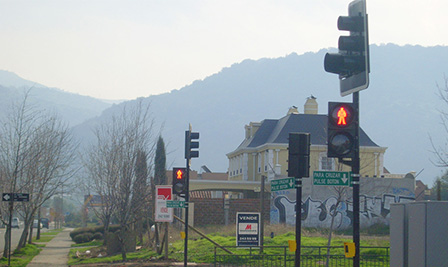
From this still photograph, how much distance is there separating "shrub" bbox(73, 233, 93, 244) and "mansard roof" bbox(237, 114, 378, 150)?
20429 mm

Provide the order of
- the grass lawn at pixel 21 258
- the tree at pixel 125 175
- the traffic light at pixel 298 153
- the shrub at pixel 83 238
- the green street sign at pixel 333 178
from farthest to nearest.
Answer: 1. the shrub at pixel 83 238
2. the tree at pixel 125 175
3. the grass lawn at pixel 21 258
4. the traffic light at pixel 298 153
5. the green street sign at pixel 333 178

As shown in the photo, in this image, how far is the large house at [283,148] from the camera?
5724 cm

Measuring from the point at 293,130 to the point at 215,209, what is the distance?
59.5 ft

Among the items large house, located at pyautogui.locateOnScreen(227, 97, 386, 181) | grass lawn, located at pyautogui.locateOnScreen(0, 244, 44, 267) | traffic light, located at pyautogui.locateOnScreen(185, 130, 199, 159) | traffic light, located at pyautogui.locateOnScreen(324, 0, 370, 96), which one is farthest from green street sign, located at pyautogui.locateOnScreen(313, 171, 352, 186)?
large house, located at pyautogui.locateOnScreen(227, 97, 386, 181)

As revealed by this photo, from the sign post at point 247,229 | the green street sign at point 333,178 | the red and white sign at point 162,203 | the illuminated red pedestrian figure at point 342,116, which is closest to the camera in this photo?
the illuminated red pedestrian figure at point 342,116

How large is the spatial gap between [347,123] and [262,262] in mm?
13575

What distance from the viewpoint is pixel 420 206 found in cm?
1112

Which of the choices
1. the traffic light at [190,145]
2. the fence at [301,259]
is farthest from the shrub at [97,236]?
the traffic light at [190,145]

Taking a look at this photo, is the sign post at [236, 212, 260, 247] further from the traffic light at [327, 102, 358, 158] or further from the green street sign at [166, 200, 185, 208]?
the traffic light at [327, 102, 358, 158]

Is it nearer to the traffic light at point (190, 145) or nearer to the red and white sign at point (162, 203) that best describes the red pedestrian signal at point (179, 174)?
the traffic light at point (190, 145)

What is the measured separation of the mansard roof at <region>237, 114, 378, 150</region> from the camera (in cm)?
5925

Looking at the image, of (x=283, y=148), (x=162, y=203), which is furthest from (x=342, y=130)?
(x=283, y=148)

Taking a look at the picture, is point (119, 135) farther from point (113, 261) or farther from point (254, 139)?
point (254, 139)

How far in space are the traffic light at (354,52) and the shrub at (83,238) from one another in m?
38.8
